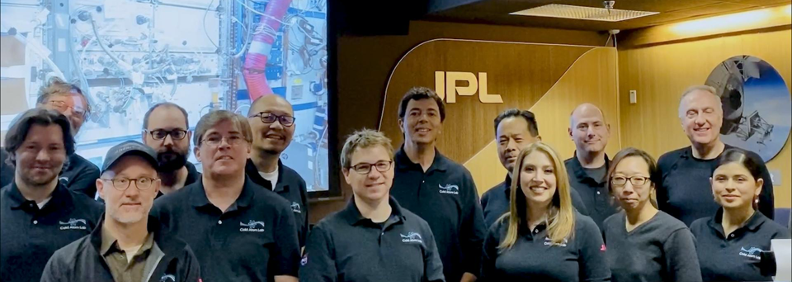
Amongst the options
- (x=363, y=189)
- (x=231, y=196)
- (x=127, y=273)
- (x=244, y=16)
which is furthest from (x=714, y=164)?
(x=244, y=16)

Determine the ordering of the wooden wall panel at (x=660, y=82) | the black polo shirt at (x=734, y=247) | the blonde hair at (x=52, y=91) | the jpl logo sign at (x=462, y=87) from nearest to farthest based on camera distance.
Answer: the black polo shirt at (x=734, y=247)
the blonde hair at (x=52, y=91)
the wooden wall panel at (x=660, y=82)
the jpl logo sign at (x=462, y=87)

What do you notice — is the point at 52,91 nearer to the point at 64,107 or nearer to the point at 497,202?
the point at 64,107

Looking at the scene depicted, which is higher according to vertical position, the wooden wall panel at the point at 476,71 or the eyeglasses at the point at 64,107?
the wooden wall panel at the point at 476,71

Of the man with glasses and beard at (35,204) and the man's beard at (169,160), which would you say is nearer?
the man with glasses and beard at (35,204)

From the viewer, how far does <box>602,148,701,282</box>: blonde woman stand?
2438 millimetres

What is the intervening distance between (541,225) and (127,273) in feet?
4.50

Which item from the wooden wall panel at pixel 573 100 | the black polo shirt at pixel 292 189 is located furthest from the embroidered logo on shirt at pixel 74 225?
the wooden wall panel at pixel 573 100

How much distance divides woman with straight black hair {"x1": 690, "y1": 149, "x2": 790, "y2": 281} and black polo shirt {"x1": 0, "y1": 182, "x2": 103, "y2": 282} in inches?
88.3

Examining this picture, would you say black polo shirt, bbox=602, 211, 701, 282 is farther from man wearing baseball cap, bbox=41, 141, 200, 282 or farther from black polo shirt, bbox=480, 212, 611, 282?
man wearing baseball cap, bbox=41, 141, 200, 282

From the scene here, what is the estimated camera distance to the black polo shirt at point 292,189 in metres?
2.83

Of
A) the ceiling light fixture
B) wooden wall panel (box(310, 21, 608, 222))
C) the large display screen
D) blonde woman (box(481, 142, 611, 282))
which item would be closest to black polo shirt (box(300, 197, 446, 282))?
blonde woman (box(481, 142, 611, 282))

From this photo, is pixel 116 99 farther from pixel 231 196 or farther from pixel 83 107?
pixel 231 196

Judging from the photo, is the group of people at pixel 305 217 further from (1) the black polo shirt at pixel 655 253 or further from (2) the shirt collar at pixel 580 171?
(2) the shirt collar at pixel 580 171

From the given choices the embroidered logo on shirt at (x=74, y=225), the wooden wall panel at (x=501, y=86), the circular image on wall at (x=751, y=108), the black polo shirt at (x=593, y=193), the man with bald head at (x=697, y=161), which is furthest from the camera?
the wooden wall panel at (x=501, y=86)
